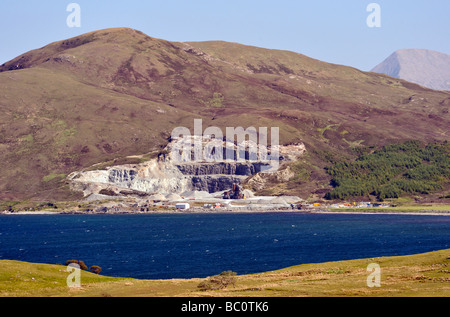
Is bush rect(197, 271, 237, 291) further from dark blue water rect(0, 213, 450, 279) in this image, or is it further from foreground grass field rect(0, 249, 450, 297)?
dark blue water rect(0, 213, 450, 279)

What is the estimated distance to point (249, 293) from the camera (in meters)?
52.2

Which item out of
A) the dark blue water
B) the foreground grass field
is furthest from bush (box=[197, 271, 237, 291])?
the dark blue water

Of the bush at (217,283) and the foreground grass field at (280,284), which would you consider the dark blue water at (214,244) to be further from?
the bush at (217,283)

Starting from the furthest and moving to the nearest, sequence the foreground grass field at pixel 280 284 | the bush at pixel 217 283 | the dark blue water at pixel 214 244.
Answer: the dark blue water at pixel 214 244, the bush at pixel 217 283, the foreground grass field at pixel 280 284

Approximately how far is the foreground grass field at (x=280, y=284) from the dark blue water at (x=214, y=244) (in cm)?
3133

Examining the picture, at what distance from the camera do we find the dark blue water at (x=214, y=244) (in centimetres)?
11150

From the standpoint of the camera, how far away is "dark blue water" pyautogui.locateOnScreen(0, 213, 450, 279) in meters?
112

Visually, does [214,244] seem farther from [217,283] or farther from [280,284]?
[217,283]

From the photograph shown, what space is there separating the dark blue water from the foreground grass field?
103ft

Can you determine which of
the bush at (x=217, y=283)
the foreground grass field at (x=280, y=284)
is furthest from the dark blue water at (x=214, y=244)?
the bush at (x=217, y=283)
